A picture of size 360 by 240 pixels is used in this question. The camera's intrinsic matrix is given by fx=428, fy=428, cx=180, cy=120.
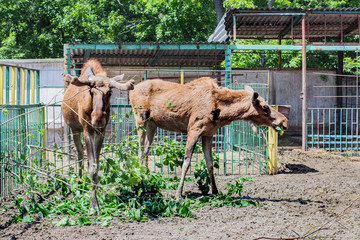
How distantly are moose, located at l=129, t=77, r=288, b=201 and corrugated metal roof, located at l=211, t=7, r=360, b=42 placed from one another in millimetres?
9166

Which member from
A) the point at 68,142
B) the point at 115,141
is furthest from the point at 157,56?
the point at 115,141

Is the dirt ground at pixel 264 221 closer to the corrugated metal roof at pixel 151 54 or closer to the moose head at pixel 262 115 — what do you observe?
the moose head at pixel 262 115

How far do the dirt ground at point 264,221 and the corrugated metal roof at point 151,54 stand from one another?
6825 mm

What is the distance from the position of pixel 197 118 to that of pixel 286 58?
2010 centimetres

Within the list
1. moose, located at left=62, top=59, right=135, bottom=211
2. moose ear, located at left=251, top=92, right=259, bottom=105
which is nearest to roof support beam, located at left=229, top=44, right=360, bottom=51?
moose ear, located at left=251, top=92, right=259, bottom=105

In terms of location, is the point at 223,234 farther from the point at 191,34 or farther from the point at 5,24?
the point at 5,24

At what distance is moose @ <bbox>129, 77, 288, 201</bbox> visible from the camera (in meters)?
7.58

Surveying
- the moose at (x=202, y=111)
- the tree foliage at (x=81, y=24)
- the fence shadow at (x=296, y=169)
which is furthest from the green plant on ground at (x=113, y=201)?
the tree foliage at (x=81, y=24)

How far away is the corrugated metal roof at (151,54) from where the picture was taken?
14.9 m

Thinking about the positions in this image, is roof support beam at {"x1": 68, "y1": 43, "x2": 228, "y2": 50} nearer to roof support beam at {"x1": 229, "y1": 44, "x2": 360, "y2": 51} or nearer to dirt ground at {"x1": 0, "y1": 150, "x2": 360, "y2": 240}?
roof support beam at {"x1": 229, "y1": 44, "x2": 360, "y2": 51}

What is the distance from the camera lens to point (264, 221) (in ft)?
20.4

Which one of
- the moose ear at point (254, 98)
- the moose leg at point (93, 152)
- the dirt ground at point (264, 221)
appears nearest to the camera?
the dirt ground at point (264, 221)

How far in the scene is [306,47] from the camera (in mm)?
16312

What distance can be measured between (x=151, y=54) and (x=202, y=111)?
422 inches
